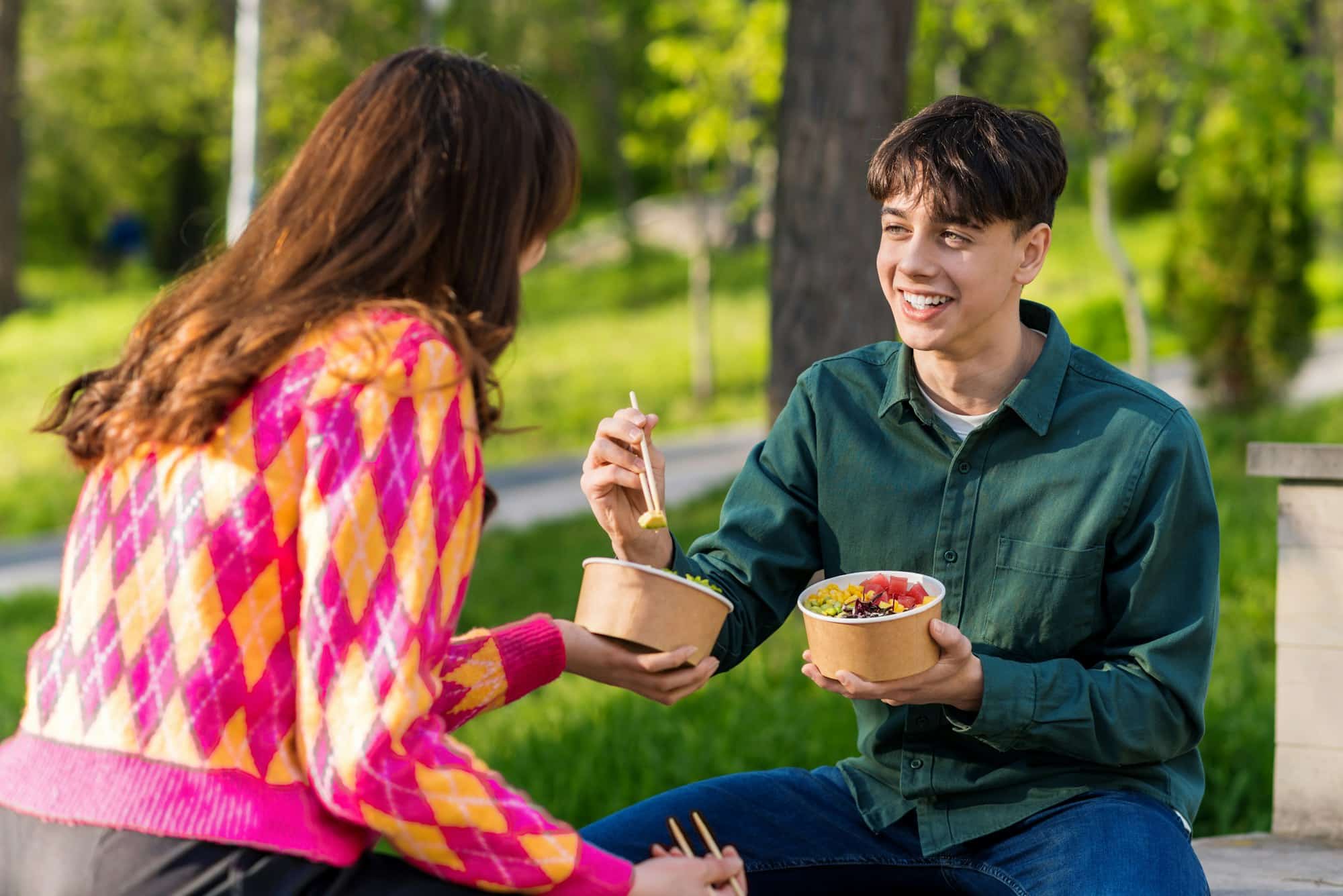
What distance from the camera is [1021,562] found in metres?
2.30

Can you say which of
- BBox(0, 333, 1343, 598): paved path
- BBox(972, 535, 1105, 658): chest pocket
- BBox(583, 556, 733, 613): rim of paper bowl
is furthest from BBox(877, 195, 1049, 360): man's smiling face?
BBox(0, 333, 1343, 598): paved path

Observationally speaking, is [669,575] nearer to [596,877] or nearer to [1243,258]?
[596,877]

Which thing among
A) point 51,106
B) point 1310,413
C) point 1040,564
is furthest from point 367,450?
point 51,106

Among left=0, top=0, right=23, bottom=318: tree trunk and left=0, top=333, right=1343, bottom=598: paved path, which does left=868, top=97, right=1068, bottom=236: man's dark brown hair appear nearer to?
left=0, top=333, right=1343, bottom=598: paved path

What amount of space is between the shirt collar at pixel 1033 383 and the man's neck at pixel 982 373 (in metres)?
0.04

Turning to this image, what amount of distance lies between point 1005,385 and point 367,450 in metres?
1.23

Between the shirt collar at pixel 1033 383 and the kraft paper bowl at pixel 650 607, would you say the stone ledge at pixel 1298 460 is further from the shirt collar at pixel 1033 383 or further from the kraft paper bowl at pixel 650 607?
the kraft paper bowl at pixel 650 607

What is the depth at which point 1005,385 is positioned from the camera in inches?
96.2

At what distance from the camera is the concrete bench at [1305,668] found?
2.81 meters

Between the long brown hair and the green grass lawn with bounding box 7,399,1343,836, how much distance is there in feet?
8.49

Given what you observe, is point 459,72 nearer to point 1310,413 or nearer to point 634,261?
point 1310,413

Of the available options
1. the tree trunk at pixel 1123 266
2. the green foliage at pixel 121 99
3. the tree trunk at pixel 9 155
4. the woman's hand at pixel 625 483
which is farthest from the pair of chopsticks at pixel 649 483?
the tree trunk at pixel 9 155

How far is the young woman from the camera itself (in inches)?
62.5

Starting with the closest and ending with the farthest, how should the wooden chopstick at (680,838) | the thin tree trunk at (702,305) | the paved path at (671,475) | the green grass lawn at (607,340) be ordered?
the wooden chopstick at (680,838), the paved path at (671,475), the green grass lawn at (607,340), the thin tree trunk at (702,305)
